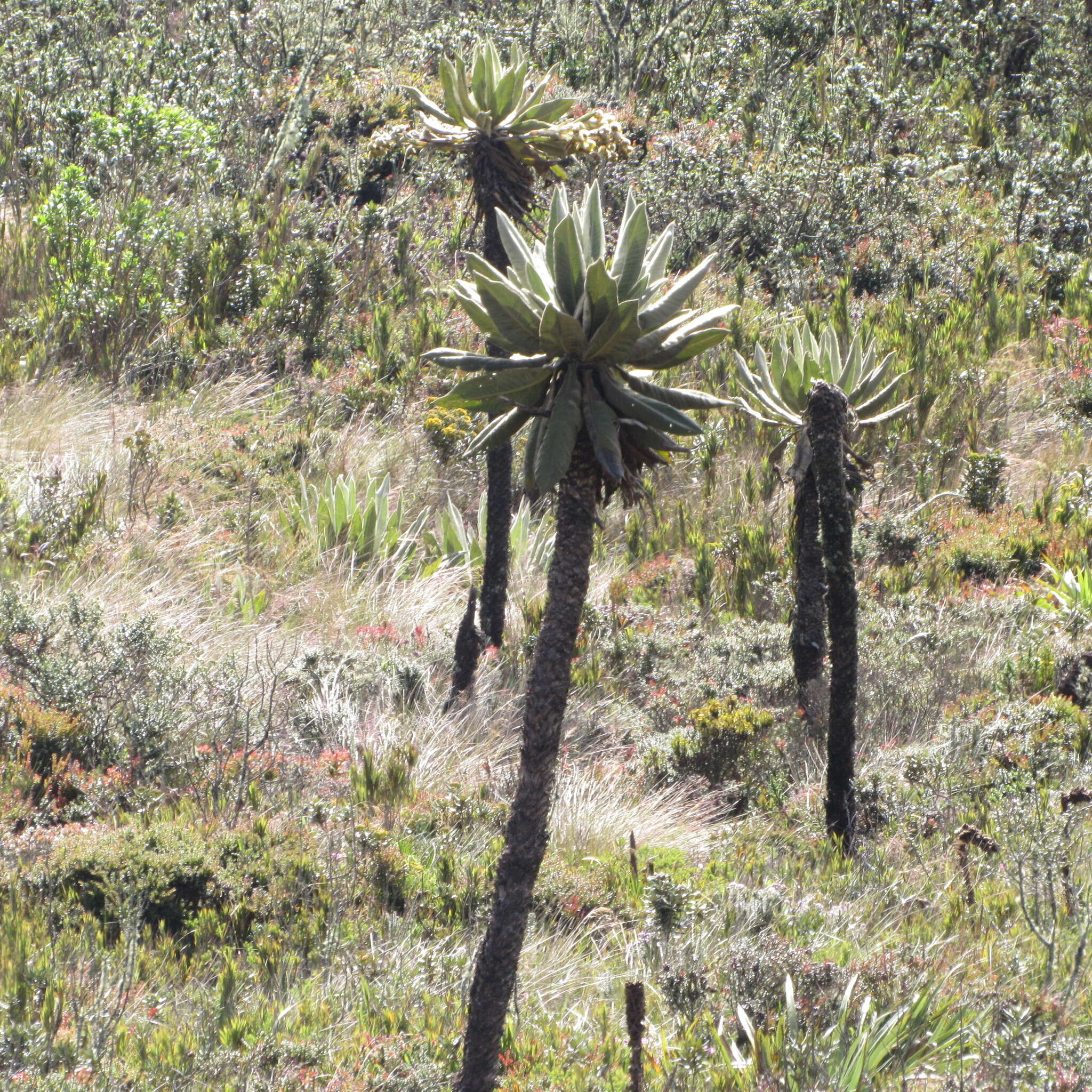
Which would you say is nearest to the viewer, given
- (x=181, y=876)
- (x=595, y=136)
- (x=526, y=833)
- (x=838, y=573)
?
(x=526, y=833)

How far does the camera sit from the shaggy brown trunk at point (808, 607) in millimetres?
6707

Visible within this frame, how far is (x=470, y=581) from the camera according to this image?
340 inches

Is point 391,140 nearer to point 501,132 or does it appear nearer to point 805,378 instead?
point 501,132

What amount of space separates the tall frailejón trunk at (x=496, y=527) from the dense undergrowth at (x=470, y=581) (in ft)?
1.19

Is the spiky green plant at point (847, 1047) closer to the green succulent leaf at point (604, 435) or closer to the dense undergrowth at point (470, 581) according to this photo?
the dense undergrowth at point (470, 581)

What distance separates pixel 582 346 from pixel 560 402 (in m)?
0.17

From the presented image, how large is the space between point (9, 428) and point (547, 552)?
165 inches

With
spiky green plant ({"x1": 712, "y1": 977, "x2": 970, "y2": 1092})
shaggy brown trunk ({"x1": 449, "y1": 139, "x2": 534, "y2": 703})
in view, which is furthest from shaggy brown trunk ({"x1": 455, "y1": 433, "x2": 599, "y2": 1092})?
shaggy brown trunk ({"x1": 449, "y1": 139, "x2": 534, "y2": 703})

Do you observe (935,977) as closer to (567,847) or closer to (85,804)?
(567,847)

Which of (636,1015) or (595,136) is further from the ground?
(595,136)

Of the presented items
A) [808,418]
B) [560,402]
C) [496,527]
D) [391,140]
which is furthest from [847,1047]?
[391,140]

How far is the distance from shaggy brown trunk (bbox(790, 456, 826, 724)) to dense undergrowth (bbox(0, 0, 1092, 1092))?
26 centimetres

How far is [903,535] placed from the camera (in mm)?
8820

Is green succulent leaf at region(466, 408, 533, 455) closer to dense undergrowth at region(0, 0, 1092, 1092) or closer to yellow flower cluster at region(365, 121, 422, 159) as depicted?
dense undergrowth at region(0, 0, 1092, 1092)
